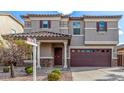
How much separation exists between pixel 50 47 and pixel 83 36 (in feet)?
12.8

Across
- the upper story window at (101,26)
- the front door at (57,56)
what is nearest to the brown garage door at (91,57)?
the front door at (57,56)

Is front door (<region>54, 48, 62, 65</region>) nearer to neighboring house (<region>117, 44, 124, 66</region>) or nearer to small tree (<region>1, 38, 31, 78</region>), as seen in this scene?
neighboring house (<region>117, 44, 124, 66</region>)

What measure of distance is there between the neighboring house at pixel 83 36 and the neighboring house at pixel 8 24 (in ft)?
5.49

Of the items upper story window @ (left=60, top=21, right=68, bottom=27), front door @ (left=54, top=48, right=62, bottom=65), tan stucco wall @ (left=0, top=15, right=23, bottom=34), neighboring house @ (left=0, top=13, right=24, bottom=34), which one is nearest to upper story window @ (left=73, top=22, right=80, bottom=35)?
upper story window @ (left=60, top=21, right=68, bottom=27)

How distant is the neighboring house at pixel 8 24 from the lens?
2801 cm

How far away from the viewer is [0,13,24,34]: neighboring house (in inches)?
1103

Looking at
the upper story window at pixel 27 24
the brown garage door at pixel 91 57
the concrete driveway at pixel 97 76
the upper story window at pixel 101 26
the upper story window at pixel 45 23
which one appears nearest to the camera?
the concrete driveway at pixel 97 76

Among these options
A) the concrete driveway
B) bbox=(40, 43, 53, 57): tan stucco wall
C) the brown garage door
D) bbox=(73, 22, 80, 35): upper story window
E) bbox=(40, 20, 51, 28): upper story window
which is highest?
bbox=(40, 20, 51, 28): upper story window

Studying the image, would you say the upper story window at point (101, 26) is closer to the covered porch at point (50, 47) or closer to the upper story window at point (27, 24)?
the covered porch at point (50, 47)

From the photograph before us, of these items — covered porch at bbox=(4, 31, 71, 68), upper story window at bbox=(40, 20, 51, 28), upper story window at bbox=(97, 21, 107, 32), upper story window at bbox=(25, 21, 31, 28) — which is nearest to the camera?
covered porch at bbox=(4, 31, 71, 68)

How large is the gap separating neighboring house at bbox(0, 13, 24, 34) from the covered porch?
10.9ft

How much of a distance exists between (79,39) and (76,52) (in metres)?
1.46
